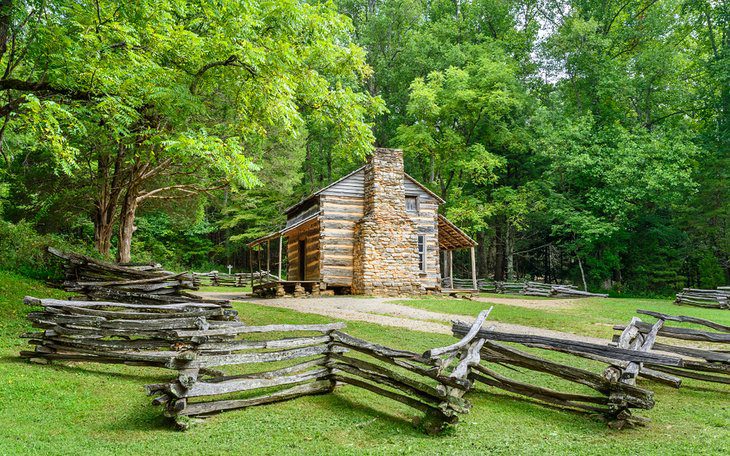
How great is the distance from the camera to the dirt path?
12.9m

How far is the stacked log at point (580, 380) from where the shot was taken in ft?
19.9

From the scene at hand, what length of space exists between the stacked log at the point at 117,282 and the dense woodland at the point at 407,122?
10.1ft

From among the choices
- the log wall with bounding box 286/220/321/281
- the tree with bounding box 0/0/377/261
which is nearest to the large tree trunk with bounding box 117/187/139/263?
the tree with bounding box 0/0/377/261

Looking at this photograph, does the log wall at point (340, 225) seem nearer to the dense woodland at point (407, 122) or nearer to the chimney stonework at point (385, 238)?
the chimney stonework at point (385, 238)

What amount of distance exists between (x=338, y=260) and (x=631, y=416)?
17136mm

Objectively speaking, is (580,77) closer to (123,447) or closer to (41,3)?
(41,3)

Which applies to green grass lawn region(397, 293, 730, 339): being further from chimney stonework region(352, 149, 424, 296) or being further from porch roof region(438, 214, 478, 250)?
porch roof region(438, 214, 478, 250)

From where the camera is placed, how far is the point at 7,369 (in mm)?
7383

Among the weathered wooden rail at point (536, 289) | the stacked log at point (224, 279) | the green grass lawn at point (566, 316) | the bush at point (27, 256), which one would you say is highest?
the bush at point (27, 256)

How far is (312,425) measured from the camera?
5934mm

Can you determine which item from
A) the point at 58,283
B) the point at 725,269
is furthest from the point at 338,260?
the point at 725,269

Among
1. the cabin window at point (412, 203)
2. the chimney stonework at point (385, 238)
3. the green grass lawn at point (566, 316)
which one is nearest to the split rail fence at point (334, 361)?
the green grass lawn at point (566, 316)

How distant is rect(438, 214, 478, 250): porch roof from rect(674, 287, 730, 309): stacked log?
10.2m

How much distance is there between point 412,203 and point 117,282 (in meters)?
15.1
